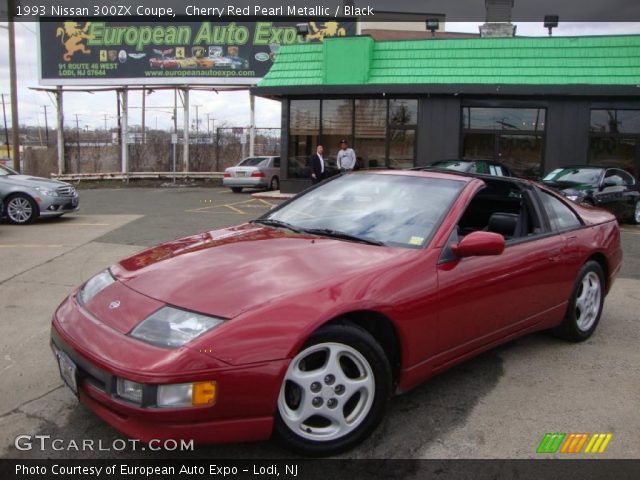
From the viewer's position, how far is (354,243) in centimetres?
347

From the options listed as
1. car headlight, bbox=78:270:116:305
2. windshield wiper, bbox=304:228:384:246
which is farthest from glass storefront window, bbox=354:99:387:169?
car headlight, bbox=78:270:116:305

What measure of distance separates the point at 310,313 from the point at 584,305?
3.04 meters

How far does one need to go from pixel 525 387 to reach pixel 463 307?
0.88 m

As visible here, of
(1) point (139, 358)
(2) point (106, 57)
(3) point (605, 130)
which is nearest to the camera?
(1) point (139, 358)

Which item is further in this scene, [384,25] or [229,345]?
[384,25]

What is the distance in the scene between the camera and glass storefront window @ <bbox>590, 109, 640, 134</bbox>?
17.0m

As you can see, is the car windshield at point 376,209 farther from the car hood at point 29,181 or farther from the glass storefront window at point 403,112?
the glass storefront window at point 403,112

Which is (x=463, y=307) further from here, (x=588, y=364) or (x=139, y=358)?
(x=139, y=358)

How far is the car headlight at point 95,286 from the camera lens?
10.5ft

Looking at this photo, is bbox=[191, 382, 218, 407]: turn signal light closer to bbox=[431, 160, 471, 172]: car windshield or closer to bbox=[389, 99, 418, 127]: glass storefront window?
bbox=[431, 160, 471, 172]: car windshield

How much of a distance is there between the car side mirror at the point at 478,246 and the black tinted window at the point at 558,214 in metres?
1.29

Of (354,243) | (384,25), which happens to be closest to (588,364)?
(354,243)

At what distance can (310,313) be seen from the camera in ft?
8.94

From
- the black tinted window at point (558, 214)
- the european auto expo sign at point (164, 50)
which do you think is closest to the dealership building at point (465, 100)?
the european auto expo sign at point (164, 50)
